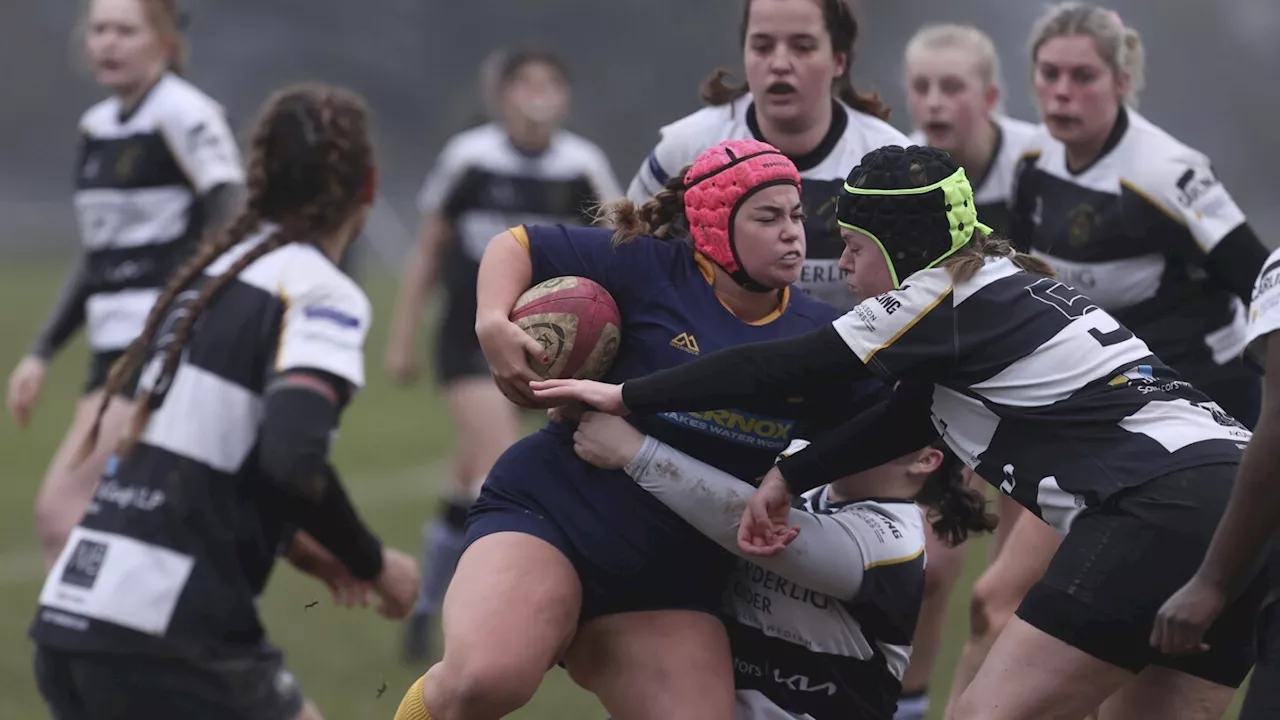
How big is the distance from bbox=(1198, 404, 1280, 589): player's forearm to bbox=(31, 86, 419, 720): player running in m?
2.00

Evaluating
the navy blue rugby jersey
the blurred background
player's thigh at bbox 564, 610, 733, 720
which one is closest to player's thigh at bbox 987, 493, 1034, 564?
the blurred background

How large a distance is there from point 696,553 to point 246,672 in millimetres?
1125

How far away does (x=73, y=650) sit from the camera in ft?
13.1

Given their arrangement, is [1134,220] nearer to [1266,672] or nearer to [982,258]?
[982,258]

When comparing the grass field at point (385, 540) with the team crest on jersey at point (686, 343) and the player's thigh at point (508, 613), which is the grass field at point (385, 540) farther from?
the team crest on jersey at point (686, 343)

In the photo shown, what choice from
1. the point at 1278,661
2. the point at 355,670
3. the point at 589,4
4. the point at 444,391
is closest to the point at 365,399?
the point at 444,391

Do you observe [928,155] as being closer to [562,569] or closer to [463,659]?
[562,569]

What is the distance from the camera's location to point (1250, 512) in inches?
121

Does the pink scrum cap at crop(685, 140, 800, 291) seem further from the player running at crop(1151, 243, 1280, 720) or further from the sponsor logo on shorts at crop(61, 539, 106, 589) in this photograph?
the sponsor logo on shorts at crop(61, 539, 106, 589)

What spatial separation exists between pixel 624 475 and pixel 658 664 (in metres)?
0.45

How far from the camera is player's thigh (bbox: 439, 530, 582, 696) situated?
12.3 ft

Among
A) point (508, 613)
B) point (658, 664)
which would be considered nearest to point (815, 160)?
point (658, 664)

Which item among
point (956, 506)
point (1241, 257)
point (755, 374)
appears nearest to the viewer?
point (755, 374)

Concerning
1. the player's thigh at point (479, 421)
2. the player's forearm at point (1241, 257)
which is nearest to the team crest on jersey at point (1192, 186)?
the player's forearm at point (1241, 257)
